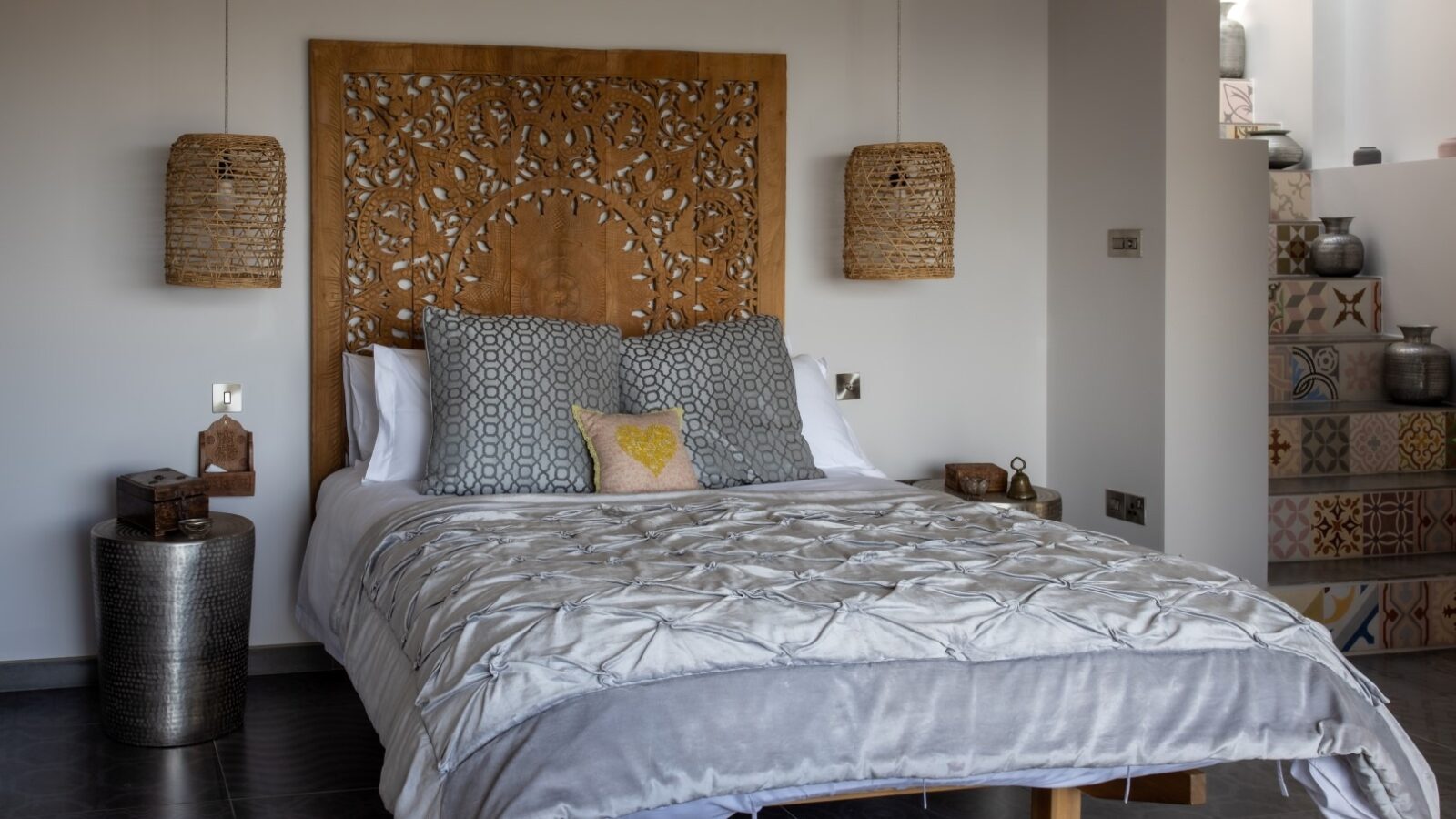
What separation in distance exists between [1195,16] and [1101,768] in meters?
2.75

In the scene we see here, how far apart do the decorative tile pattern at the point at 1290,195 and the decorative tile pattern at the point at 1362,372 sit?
2.65ft

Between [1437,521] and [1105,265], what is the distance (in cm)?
163

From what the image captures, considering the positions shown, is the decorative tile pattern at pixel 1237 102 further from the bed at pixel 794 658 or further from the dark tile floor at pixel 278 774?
the bed at pixel 794 658

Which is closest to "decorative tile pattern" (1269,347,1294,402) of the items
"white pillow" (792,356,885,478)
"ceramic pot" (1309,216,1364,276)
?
"ceramic pot" (1309,216,1364,276)

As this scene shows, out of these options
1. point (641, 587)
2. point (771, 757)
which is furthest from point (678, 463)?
point (771, 757)

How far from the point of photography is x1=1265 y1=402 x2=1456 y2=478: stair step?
5.12 meters

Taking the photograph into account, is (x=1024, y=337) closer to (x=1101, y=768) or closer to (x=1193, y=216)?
(x=1193, y=216)

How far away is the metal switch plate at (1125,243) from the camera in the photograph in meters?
4.40

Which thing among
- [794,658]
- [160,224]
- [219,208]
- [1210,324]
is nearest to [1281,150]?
[1210,324]

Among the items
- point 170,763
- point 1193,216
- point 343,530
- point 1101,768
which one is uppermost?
point 1193,216

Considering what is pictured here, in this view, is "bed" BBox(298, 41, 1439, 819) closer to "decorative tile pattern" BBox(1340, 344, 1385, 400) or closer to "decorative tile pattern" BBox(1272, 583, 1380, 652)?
"decorative tile pattern" BBox(1272, 583, 1380, 652)

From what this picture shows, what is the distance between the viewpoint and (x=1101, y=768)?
2430 mm

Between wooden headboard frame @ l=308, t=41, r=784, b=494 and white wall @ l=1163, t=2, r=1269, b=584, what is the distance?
4.26 ft

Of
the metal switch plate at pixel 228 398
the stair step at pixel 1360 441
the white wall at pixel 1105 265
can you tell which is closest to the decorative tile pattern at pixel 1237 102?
the stair step at pixel 1360 441
